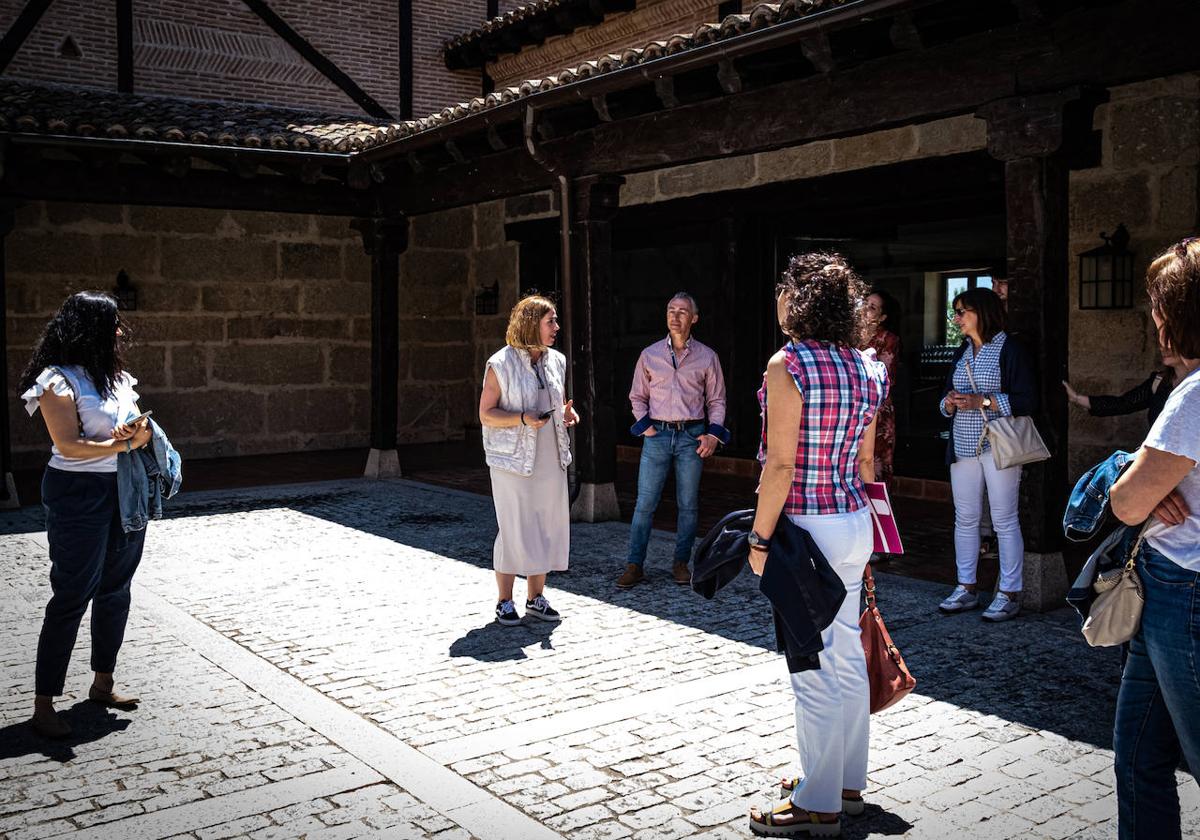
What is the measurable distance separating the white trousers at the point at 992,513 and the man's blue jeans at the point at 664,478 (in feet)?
5.08

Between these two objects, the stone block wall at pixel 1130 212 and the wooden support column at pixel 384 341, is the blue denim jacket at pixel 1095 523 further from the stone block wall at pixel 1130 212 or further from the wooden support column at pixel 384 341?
the wooden support column at pixel 384 341

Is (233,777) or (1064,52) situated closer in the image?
(233,777)

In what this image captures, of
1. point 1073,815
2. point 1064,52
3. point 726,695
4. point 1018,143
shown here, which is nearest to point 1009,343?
point 1018,143

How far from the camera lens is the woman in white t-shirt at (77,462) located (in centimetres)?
432

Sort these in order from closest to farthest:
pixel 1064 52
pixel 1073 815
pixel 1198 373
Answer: pixel 1198 373, pixel 1073 815, pixel 1064 52

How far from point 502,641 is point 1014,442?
109 inches

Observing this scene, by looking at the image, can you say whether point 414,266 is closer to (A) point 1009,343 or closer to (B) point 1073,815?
(A) point 1009,343

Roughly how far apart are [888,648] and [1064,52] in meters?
3.61

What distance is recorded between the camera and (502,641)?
220 inches

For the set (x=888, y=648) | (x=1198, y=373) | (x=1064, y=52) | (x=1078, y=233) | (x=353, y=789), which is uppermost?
(x=1064, y=52)

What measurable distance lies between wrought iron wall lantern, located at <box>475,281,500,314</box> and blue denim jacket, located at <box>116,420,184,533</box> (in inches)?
433

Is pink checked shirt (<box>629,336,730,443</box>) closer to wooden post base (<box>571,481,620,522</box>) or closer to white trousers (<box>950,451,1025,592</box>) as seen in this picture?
white trousers (<box>950,451,1025,592</box>)

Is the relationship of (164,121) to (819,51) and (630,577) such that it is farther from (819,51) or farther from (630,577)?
(630,577)

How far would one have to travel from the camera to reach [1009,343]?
5812 millimetres
